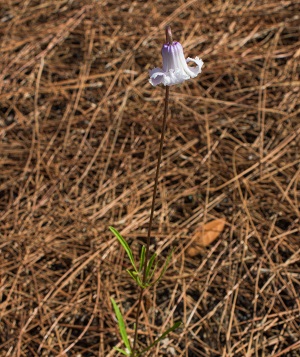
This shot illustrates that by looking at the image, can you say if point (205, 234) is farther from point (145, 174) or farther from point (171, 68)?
point (171, 68)

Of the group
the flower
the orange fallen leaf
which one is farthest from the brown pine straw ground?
the flower

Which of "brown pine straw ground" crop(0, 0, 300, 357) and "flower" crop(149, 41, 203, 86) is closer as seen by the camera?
"flower" crop(149, 41, 203, 86)

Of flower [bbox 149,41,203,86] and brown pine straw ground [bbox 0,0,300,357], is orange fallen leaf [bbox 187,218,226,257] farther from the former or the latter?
flower [bbox 149,41,203,86]

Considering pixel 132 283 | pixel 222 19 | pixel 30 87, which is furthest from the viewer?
pixel 222 19

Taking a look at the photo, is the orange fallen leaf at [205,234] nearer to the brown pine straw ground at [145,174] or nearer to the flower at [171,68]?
the brown pine straw ground at [145,174]

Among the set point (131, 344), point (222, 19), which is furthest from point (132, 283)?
point (222, 19)

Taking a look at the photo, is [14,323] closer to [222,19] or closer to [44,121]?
[44,121]
